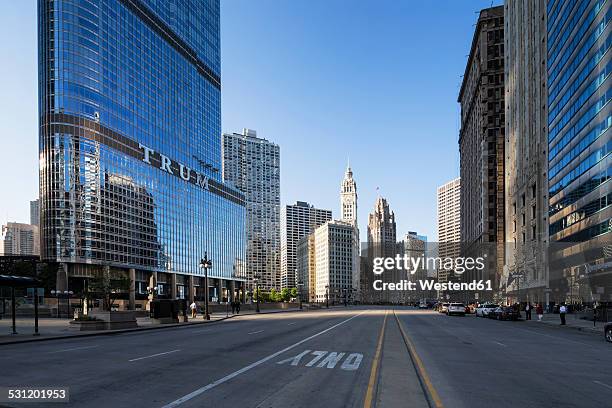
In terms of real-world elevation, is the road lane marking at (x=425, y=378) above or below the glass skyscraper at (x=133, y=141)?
below

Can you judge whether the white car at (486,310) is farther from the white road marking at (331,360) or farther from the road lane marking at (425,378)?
the white road marking at (331,360)

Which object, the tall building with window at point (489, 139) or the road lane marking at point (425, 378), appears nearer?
the road lane marking at point (425, 378)

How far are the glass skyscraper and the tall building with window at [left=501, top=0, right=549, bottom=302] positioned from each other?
7768 cm

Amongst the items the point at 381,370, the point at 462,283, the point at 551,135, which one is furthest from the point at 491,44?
the point at 381,370

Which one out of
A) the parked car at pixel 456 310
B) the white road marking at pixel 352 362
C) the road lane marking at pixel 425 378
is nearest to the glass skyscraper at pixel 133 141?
the parked car at pixel 456 310

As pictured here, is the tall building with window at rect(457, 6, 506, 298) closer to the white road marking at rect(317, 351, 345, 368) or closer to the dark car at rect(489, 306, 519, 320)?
the dark car at rect(489, 306, 519, 320)

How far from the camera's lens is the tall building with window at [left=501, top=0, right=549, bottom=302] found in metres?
82.6

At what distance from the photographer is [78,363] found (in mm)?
15422

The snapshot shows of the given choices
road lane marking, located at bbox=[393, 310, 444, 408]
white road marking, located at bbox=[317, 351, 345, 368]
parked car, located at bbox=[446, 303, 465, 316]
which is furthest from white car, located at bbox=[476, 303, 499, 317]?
white road marking, located at bbox=[317, 351, 345, 368]

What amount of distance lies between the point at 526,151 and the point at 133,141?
7969 cm

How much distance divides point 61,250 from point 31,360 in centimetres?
8745

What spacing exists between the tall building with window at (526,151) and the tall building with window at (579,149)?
4.69m

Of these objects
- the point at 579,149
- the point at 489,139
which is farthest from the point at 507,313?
the point at 489,139

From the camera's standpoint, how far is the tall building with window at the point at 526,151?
271 feet
